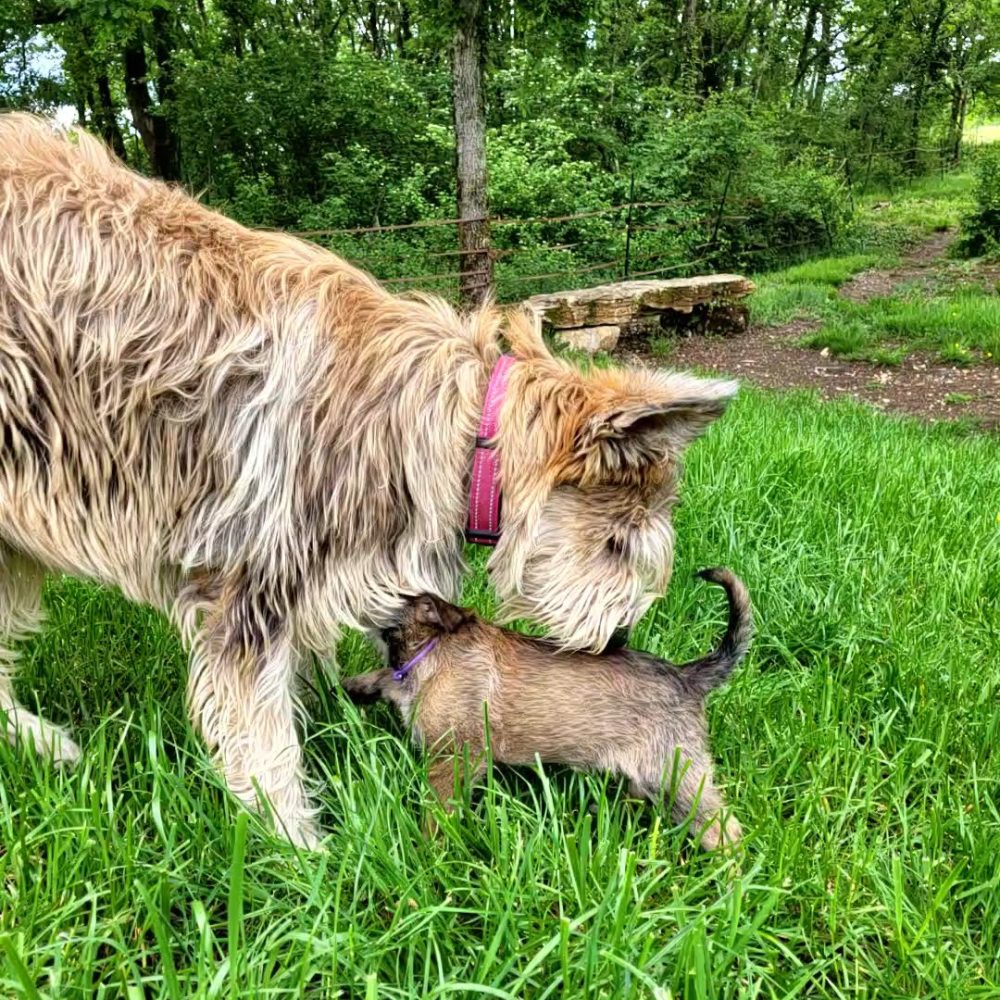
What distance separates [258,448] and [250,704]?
2.38 feet

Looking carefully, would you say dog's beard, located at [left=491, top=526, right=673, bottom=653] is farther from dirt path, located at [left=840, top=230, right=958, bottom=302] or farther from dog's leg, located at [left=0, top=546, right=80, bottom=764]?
dirt path, located at [left=840, top=230, right=958, bottom=302]

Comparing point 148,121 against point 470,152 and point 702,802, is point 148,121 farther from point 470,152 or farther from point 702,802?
point 702,802

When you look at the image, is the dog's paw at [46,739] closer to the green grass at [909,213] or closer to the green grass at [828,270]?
the green grass at [828,270]

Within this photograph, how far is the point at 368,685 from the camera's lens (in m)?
2.78

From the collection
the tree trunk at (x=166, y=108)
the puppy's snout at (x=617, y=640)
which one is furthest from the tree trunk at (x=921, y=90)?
the puppy's snout at (x=617, y=640)

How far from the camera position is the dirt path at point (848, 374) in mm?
8391

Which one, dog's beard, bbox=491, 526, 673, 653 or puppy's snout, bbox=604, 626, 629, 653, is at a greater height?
dog's beard, bbox=491, 526, 673, 653

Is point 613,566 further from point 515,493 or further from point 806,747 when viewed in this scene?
point 806,747

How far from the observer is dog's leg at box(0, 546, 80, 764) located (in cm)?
250

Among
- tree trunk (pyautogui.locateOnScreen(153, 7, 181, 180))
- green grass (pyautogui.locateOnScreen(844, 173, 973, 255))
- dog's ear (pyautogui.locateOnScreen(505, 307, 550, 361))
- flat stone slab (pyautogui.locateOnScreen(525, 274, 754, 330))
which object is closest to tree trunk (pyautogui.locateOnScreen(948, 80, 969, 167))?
green grass (pyautogui.locateOnScreen(844, 173, 973, 255))

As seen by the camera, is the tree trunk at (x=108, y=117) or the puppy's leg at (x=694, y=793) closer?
the puppy's leg at (x=694, y=793)

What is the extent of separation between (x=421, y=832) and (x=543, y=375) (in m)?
1.33

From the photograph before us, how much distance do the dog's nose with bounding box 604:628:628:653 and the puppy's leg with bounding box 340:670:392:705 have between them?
691 millimetres

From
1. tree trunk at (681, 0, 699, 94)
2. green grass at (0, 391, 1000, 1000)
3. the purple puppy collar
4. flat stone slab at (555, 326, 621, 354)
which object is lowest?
flat stone slab at (555, 326, 621, 354)
